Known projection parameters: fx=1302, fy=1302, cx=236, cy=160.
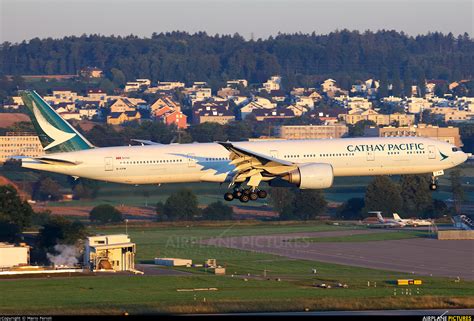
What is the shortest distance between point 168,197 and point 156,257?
1357 centimetres

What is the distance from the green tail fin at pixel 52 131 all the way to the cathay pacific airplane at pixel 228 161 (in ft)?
0.21

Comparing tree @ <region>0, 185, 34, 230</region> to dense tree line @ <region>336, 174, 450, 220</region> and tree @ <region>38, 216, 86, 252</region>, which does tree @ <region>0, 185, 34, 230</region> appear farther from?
dense tree line @ <region>336, 174, 450, 220</region>

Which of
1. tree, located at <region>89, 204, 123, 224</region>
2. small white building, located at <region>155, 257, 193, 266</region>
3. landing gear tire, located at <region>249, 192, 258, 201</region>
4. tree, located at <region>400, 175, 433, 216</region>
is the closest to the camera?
landing gear tire, located at <region>249, 192, 258, 201</region>

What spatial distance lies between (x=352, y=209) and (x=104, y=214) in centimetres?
2819

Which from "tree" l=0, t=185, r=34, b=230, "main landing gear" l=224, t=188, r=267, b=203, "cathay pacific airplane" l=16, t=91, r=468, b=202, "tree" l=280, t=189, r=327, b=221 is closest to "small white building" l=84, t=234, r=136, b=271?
"cathay pacific airplane" l=16, t=91, r=468, b=202

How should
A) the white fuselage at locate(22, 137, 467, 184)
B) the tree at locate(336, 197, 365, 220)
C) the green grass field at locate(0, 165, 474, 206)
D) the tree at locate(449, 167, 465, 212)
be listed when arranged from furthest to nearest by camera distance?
the tree at locate(449, 167, 465, 212), the tree at locate(336, 197, 365, 220), the green grass field at locate(0, 165, 474, 206), the white fuselage at locate(22, 137, 467, 184)

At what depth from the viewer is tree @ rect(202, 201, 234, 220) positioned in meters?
126

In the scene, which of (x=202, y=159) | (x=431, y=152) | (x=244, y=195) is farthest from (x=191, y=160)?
(x=431, y=152)

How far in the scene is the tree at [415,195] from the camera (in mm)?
136000

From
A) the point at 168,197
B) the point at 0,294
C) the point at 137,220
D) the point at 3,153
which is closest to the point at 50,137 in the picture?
the point at 0,294

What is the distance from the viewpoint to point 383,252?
112m

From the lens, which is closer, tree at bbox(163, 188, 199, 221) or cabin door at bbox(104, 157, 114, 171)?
cabin door at bbox(104, 157, 114, 171)

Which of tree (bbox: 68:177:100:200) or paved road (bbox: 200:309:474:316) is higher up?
tree (bbox: 68:177:100:200)

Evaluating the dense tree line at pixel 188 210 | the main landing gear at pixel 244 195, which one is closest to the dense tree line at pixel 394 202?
the dense tree line at pixel 188 210
